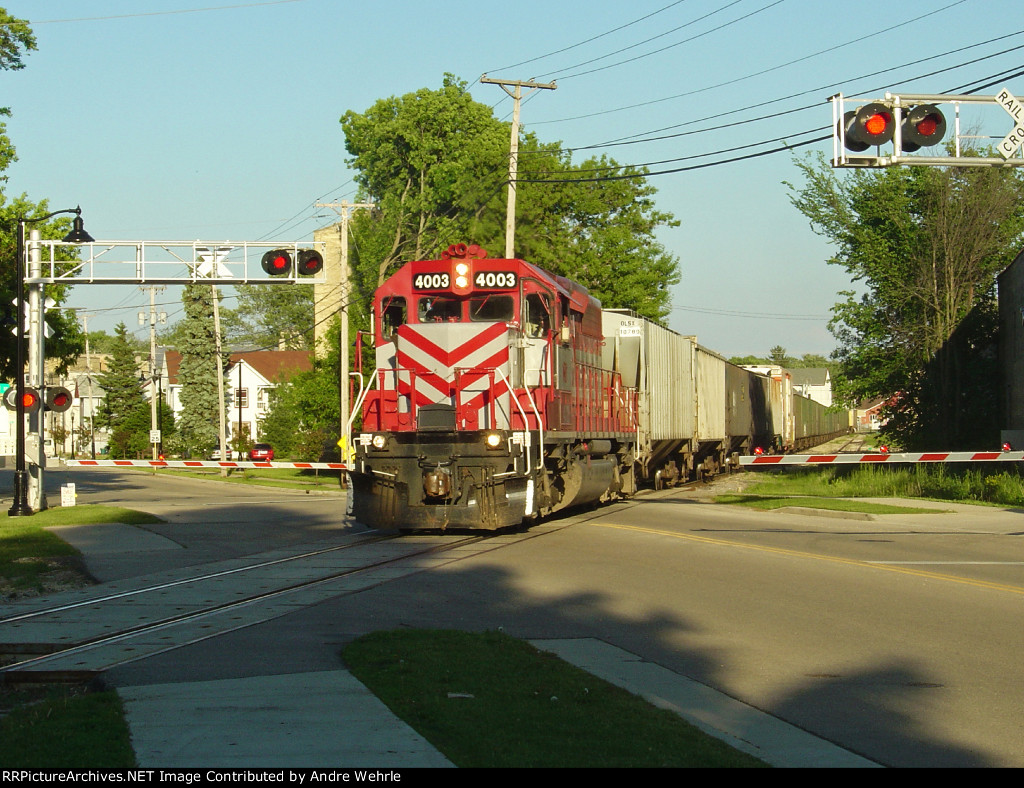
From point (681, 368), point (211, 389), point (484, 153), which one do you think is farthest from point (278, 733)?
point (211, 389)

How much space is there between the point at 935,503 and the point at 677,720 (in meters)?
19.0

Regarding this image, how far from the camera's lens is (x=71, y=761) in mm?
5086

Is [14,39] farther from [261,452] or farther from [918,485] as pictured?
[261,452]

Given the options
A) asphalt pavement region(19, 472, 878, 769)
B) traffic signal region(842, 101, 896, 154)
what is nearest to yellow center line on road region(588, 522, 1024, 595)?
asphalt pavement region(19, 472, 878, 769)

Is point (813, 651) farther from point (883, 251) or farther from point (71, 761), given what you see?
point (883, 251)

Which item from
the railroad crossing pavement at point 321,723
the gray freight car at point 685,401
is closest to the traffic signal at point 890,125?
the gray freight car at point 685,401

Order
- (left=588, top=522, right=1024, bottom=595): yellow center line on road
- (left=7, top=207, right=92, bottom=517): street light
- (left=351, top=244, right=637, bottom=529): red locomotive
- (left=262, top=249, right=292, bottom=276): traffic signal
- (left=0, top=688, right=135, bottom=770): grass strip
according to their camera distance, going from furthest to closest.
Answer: (left=262, top=249, right=292, bottom=276): traffic signal < (left=7, top=207, right=92, bottom=517): street light < (left=351, top=244, right=637, bottom=529): red locomotive < (left=588, top=522, right=1024, bottom=595): yellow center line on road < (left=0, top=688, right=135, bottom=770): grass strip

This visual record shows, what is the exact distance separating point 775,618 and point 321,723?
5.40 m

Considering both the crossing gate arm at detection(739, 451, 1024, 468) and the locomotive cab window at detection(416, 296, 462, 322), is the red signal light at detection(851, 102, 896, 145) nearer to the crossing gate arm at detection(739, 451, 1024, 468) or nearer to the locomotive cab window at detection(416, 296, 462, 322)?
the locomotive cab window at detection(416, 296, 462, 322)

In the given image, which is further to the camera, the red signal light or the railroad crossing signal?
the railroad crossing signal

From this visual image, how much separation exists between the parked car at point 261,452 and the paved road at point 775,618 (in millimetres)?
50709

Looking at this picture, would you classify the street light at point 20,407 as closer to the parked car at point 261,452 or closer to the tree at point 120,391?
the parked car at point 261,452

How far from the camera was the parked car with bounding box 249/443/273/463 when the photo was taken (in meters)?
67.5

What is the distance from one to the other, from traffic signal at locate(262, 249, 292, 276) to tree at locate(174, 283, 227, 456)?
5846 cm
